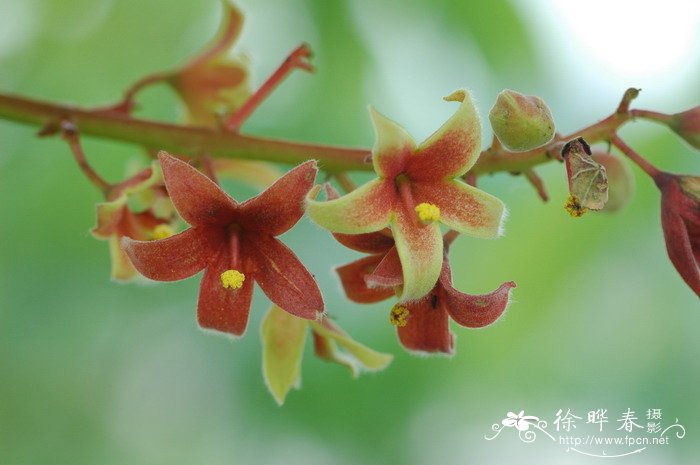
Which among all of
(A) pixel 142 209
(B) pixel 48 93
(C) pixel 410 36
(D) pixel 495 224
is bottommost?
(B) pixel 48 93

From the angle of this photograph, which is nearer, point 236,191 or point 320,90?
point 236,191

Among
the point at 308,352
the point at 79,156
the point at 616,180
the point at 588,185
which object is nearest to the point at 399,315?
the point at 588,185

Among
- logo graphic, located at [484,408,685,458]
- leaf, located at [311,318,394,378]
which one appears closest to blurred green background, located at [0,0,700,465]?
logo graphic, located at [484,408,685,458]

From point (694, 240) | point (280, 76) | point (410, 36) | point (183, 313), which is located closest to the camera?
point (694, 240)

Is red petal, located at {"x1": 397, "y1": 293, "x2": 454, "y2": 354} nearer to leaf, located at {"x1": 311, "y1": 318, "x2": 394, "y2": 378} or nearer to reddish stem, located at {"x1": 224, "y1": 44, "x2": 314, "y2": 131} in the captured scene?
leaf, located at {"x1": 311, "y1": 318, "x2": 394, "y2": 378}

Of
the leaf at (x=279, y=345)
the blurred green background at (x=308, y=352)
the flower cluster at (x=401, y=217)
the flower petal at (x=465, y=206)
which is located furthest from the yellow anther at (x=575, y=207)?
the blurred green background at (x=308, y=352)

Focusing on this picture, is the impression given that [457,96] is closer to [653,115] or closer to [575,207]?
[575,207]

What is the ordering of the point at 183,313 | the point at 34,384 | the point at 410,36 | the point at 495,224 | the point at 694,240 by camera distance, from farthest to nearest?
the point at 410,36 < the point at 183,313 < the point at 34,384 < the point at 694,240 < the point at 495,224

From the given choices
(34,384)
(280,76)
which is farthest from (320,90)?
(280,76)

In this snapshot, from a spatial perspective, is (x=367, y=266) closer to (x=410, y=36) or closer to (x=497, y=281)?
(x=497, y=281)
